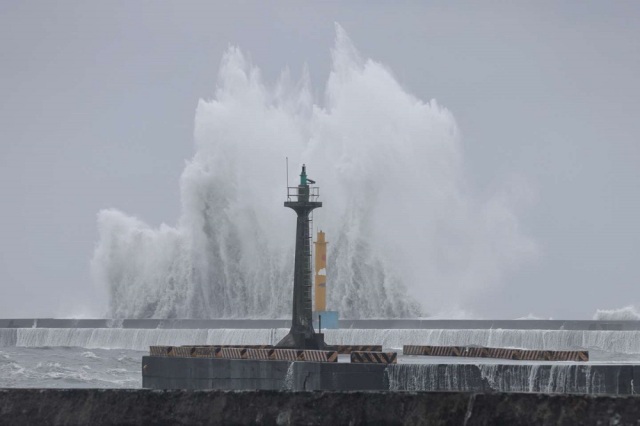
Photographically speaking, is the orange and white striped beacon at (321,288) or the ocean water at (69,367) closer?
the orange and white striped beacon at (321,288)

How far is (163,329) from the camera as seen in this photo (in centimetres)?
7012

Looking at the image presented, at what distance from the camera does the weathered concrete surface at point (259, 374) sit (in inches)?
1257

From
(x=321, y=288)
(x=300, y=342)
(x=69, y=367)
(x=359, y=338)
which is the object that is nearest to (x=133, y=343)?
(x=69, y=367)

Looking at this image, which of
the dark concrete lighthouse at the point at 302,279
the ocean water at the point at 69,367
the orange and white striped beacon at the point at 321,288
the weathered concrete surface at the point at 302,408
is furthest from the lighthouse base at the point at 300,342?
the weathered concrete surface at the point at 302,408

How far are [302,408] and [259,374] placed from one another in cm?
2592

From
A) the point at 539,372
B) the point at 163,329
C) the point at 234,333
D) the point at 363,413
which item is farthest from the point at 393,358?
the point at 163,329

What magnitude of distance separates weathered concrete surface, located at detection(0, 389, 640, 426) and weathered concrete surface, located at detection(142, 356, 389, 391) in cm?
2108

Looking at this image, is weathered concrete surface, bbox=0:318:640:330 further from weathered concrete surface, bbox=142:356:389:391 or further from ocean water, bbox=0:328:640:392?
weathered concrete surface, bbox=142:356:389:391

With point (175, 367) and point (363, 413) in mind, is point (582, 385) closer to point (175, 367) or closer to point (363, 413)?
point (175, 367)

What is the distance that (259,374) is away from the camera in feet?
114

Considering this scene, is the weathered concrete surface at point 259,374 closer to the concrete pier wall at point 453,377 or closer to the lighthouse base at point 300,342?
the concrete pier wall at point 453,377

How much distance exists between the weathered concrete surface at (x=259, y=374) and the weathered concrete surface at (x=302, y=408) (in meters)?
21.1

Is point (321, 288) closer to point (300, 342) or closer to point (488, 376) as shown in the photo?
point (300, 342)

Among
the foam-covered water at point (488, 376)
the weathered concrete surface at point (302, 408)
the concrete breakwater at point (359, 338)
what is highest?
the concrete breakwater at point (359, 338)
